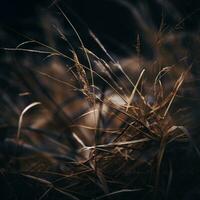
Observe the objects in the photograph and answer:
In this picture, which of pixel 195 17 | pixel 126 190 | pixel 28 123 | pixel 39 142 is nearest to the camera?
Result: pixel 126 190

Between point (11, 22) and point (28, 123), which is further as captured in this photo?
point (11, 22)

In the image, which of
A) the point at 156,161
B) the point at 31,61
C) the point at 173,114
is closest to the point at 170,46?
the point at 173,114

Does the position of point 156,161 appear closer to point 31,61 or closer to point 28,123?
point 28,123

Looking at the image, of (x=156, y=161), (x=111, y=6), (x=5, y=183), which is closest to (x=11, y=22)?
(x=111, y=6)

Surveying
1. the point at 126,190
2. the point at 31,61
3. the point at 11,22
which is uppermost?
the point at 11,22

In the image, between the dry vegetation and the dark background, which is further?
the dark background

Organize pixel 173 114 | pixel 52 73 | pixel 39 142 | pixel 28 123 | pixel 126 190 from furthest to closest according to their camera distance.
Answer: pixel 52 73 < pixel 28 123 < pixel 39 142 < pixel 173 114 < pixel 126 190

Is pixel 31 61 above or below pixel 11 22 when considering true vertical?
below

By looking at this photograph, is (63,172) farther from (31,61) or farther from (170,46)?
(31,61)

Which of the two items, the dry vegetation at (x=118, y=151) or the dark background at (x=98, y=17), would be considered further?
the dark background at (x=98, y=17)

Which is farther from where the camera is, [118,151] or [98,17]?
[98,17]
